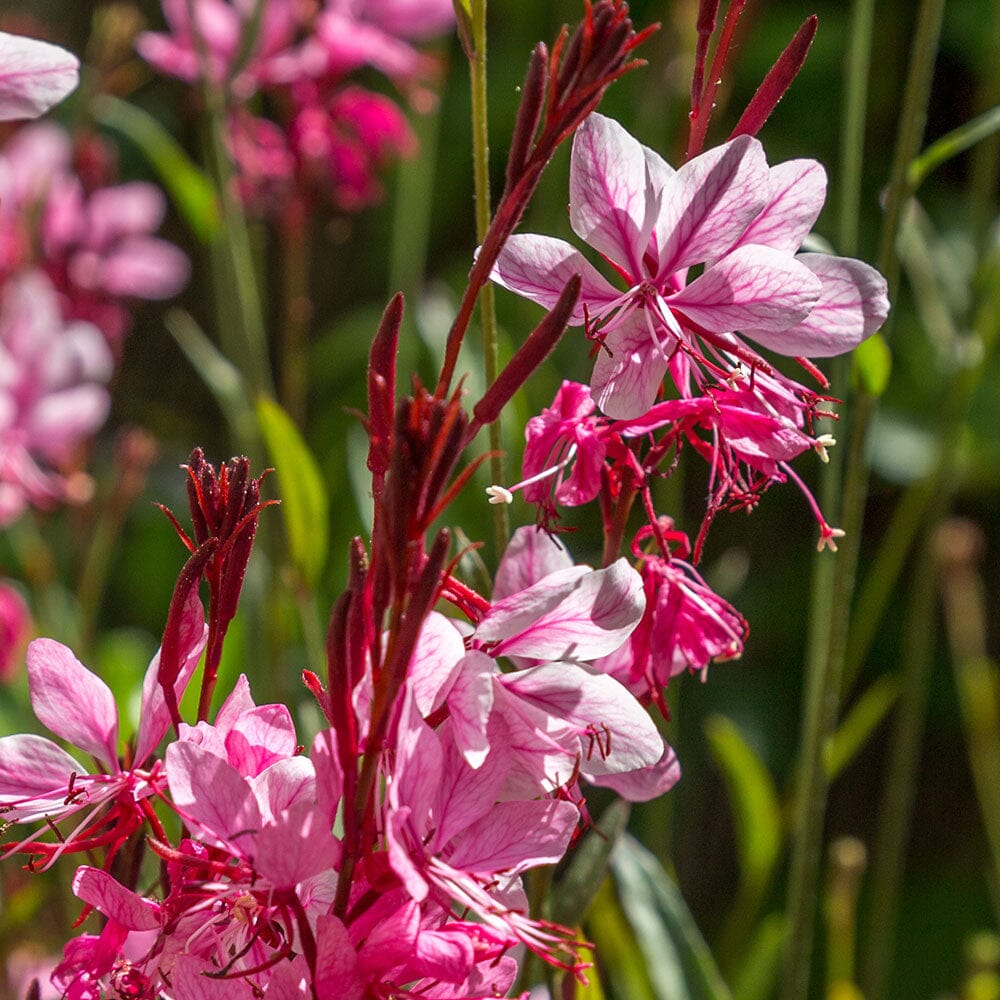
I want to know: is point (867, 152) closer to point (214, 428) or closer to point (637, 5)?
point (637, 5)

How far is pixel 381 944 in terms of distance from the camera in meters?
0.26

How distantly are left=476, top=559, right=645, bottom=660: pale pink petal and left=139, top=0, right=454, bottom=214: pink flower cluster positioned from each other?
483mm

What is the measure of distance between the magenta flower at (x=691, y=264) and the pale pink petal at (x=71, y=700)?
0.14 meters

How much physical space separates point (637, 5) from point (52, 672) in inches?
54.0

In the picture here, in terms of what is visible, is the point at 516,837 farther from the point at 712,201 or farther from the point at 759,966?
the point at 759,966

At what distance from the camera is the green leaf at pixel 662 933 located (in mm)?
508

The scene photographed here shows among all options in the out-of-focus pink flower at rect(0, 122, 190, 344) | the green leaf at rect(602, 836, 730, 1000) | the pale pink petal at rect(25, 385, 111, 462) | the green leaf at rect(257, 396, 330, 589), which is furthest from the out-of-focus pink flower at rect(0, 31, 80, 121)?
the out-of-focus pink flower at rect(0, 122, 190, 344)

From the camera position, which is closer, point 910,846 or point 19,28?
point 19,28

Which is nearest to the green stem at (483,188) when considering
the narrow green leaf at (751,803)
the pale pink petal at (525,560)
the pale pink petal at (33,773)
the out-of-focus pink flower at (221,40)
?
the pale pink petal at (525,560)

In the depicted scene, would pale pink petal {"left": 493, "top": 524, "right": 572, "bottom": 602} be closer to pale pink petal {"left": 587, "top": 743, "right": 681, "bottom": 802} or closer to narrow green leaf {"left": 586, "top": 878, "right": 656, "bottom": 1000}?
pale pink petal {"left": 587, "top": 743, "right": 681, "bottom": 802}

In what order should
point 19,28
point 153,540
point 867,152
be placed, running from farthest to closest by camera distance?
point 867,152, point 153,540, point 19,28

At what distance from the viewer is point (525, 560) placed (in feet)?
1.17

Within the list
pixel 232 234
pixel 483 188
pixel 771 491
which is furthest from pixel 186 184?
pixel 771 491

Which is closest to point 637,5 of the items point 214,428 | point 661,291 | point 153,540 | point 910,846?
→ point 214,428
